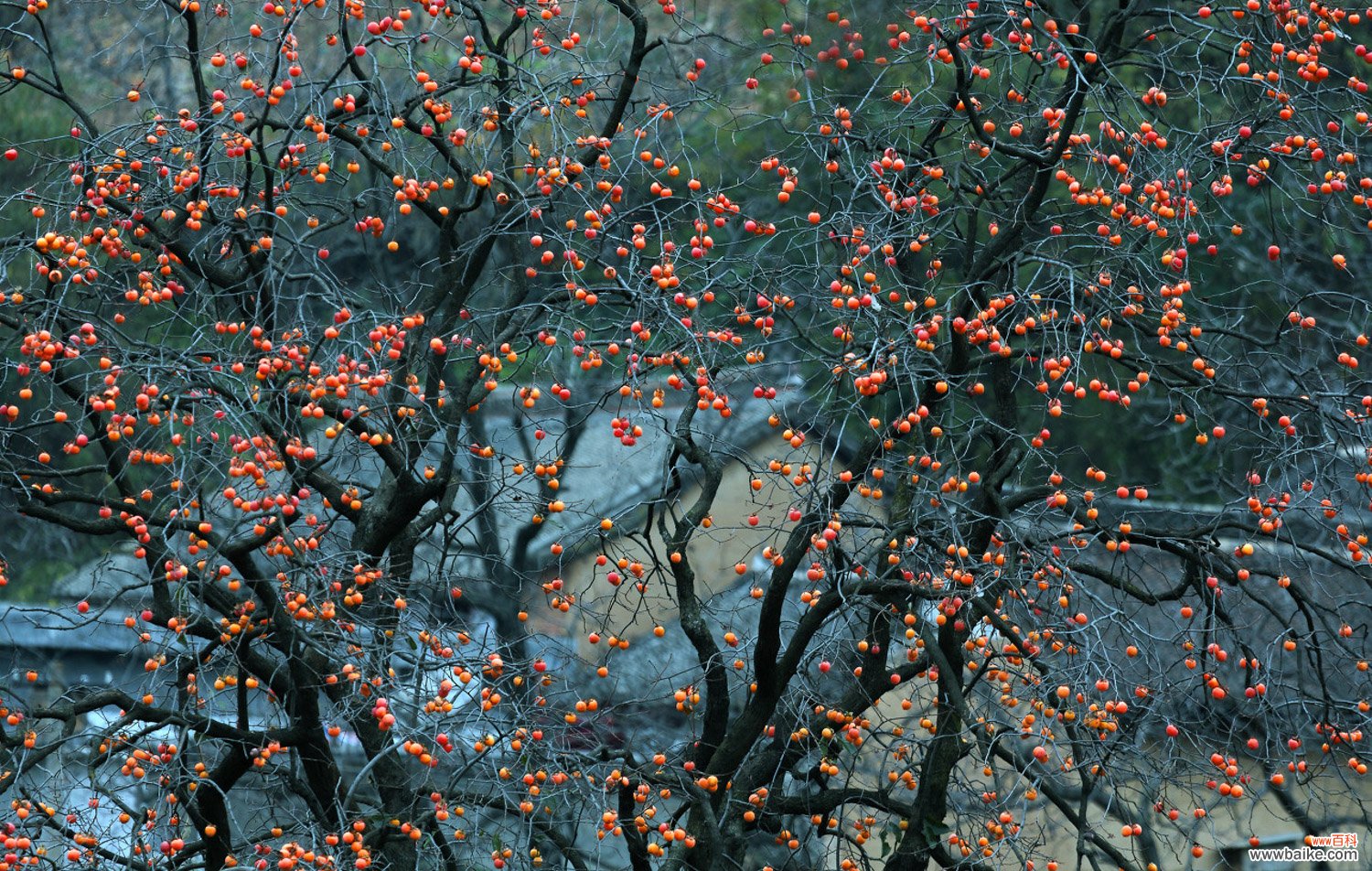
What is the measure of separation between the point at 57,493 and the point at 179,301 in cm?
92

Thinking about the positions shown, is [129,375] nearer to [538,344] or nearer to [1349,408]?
[538,344]

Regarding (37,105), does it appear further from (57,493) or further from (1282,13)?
(1282,13)

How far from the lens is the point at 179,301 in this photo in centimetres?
586

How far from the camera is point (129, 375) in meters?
5.11

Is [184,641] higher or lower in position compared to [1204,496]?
lower

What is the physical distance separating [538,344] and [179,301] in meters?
1.46

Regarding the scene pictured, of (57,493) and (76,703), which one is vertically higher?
(57,493)

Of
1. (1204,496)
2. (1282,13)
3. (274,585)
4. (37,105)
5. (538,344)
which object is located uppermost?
(37,105)

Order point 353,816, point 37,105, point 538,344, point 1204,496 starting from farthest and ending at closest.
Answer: point 1204,496
point 37,105
point 538,344
point 353,816

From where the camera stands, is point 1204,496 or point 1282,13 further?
point 1204,496

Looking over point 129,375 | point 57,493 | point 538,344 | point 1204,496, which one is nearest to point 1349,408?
point 538,344

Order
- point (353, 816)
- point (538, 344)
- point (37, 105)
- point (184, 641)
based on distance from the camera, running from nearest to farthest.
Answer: point (184, 641)
point (353, 816)
point (538, 344)
point (37, 105)

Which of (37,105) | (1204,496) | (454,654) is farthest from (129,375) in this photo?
(1204,496)

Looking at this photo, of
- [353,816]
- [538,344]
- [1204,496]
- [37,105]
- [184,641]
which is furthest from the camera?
[1204,496]
